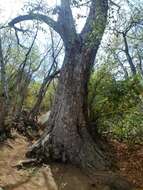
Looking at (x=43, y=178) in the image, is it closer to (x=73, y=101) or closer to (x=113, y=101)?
(x=73, y=101)

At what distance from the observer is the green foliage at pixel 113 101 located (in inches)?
503

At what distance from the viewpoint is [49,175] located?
9.28 meters

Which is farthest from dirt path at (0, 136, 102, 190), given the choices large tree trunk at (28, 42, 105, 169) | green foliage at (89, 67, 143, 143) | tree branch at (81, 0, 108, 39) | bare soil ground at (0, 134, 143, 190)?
tree branch at (81, 0, 108, 39)

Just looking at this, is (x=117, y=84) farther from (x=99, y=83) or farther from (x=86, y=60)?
(x=86, y=60)

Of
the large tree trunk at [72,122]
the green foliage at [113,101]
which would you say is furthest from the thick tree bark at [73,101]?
the green foliage at [113,101]

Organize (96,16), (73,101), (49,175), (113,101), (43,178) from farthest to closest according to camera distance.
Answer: (113,101) → (73,101) → (96,16) → (49,175) → (43,178)

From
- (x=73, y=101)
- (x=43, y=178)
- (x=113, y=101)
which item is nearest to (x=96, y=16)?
(x=73, y=101)

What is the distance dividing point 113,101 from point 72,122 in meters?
2.95

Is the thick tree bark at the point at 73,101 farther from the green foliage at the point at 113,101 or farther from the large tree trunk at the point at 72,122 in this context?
the green foliage at the point at 113,101

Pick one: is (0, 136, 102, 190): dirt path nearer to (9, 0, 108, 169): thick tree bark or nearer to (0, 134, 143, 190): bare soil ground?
(0, 134, 143, 190): bare soil ground

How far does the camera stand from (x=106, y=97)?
1309cm

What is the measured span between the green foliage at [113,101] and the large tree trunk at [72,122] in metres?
1.87

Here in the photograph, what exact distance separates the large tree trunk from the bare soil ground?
489 mm

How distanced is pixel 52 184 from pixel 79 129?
2498 mm
